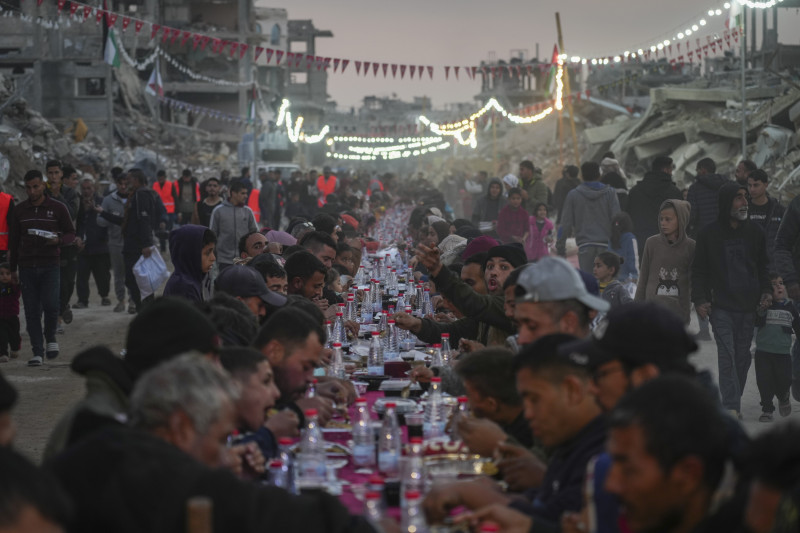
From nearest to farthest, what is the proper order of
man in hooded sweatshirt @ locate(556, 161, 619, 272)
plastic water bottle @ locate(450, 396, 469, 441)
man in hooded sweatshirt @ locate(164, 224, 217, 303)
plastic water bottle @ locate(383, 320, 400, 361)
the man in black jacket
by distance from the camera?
1. plastic water bottle @ locate(450, 396, 469, 441)
2. plastic water bottle @ locate(383, 320, 400, 361)
3. man in hooded sweatshirt @ locate(164, 224, 217, 303)
4. man in hooded sweatshirt @ locate(556, 161, 619, 272)
5. the man in black jacket

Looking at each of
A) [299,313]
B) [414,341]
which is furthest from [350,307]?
[299,313]

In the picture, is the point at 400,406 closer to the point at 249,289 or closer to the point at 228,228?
the point at 249,289

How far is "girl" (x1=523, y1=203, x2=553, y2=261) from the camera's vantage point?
731 inches

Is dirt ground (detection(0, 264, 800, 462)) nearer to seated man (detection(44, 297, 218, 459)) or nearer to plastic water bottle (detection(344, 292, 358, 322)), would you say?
plastic water bottle (detection(344, 292, 358, 322))

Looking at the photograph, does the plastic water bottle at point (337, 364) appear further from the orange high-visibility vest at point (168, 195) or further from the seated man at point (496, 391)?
the orange high-visibility vest at point (168, 195)

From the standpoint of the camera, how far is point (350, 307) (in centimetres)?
1081

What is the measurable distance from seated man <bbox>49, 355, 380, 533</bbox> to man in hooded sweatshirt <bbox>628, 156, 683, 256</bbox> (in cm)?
1270

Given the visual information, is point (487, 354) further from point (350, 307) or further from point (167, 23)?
point (167, 23)

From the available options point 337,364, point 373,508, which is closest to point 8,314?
point 337,364

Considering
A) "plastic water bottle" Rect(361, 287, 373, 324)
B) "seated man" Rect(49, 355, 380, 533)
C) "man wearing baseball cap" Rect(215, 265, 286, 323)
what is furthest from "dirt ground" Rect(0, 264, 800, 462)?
"seated man" Rect(49, 355, 380, 533)

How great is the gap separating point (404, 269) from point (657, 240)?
17.9ft

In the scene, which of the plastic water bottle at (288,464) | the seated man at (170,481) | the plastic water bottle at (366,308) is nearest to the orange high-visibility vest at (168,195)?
the plastic water bottle at (366,308)

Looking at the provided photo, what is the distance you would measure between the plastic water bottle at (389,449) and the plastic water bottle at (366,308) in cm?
526

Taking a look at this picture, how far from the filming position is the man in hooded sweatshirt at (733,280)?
10656 millimetres
